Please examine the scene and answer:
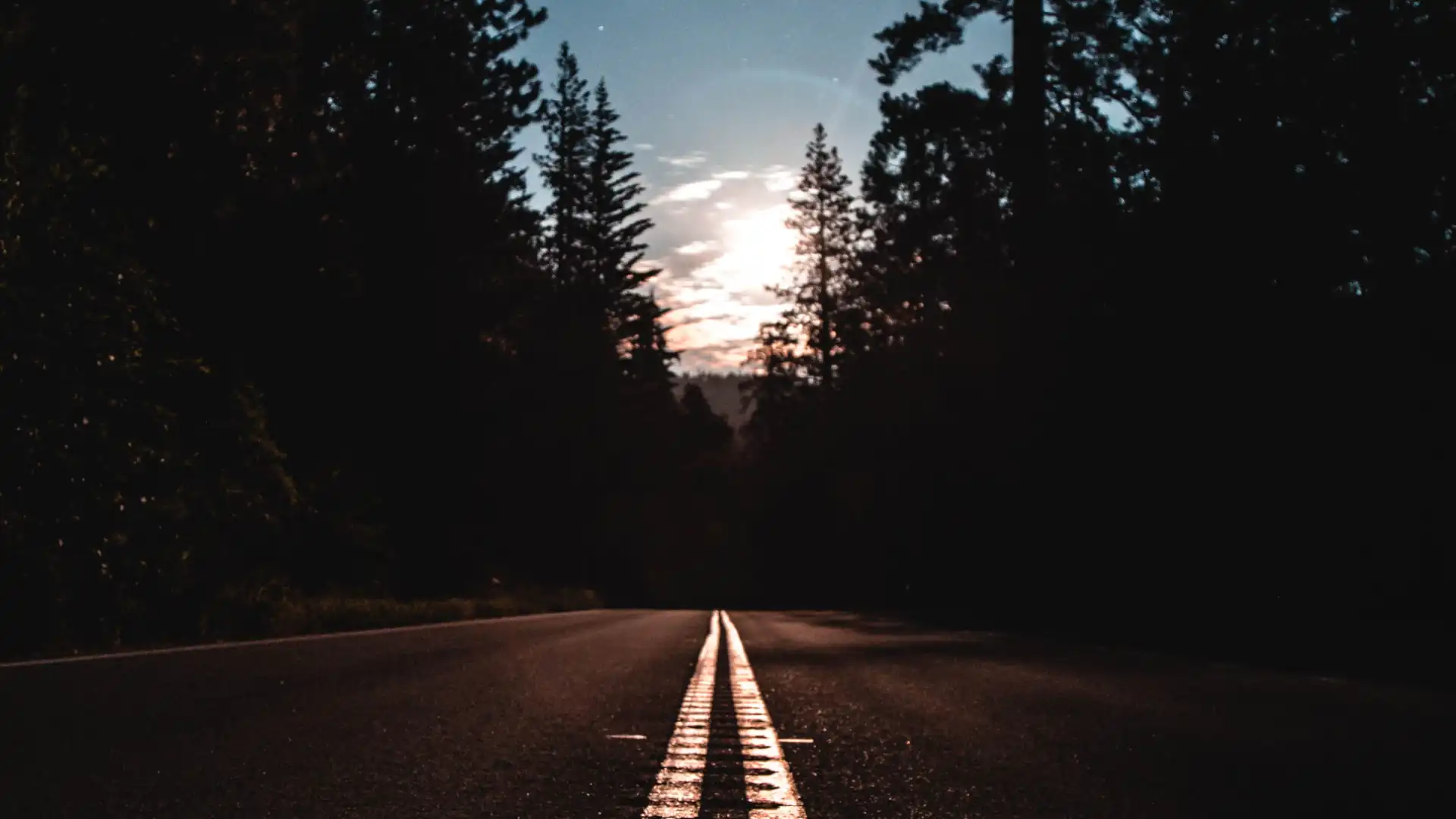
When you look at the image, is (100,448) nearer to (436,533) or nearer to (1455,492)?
(1455,492)

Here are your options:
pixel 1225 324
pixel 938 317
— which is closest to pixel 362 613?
pixel 1225 324

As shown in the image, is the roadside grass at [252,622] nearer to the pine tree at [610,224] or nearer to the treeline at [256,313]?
→ the treeline at [256,313]

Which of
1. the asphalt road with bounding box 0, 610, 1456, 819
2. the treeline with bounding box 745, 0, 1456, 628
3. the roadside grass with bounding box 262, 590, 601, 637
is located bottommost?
the roadside grass with bounding box 262, 590, 601, 637

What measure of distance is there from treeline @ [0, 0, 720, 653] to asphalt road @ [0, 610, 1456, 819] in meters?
3.81

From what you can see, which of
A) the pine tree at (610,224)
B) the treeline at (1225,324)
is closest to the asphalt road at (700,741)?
the treeline at (1225,324)

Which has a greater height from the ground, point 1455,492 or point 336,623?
point 1455,492

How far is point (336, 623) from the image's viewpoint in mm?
17531

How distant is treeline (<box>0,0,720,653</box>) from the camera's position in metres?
11.7

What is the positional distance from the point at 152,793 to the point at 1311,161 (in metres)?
16.5

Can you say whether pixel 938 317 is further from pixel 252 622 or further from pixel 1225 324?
pixel 252 622

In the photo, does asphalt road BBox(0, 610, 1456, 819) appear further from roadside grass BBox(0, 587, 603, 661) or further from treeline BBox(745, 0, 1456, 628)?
treeline BBox(745, 0, 1456, 628)

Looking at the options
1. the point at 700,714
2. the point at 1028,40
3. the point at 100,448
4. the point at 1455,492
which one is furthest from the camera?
the point at 1028,40

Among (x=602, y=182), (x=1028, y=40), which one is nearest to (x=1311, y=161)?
(x=1028, y=40)

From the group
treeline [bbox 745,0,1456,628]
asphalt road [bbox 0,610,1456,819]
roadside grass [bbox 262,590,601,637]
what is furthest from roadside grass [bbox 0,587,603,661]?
treeline [bbox 745,0,1456,628]
